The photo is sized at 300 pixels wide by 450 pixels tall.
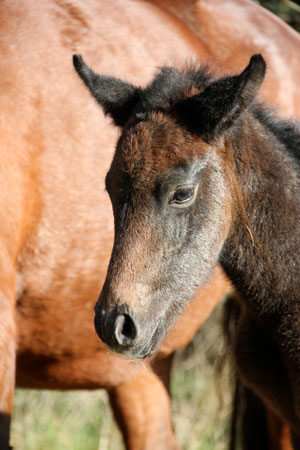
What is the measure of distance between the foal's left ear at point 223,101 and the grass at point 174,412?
362cm

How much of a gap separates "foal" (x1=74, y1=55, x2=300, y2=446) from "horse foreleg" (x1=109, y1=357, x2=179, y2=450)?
105cm

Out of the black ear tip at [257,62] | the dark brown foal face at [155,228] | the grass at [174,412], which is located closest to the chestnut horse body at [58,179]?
the dark brown foal face at [155,228]

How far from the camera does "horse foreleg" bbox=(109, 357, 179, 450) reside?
154 inches

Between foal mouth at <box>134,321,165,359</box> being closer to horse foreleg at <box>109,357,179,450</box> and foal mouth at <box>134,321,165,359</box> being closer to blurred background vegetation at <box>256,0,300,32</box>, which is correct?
horse foreleg at <box>109,357,179,450</box>

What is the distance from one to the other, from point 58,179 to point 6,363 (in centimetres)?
87

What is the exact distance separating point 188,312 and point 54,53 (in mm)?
1521

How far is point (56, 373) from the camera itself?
350cm

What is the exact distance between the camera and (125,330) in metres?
2.33

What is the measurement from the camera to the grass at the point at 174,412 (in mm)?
5672

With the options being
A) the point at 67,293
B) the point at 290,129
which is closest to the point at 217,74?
the point at 290,129

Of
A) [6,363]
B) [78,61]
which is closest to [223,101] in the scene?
[78,61]

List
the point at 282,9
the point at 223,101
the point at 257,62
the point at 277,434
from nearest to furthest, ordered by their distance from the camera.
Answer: the point at 257,62 → the point at 223,101 → the point at 277,434 → the point at 282,9

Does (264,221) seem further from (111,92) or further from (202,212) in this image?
(111,92)

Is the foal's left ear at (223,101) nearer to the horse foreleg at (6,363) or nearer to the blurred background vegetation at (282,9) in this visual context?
the horse foreleg at (6,363)
